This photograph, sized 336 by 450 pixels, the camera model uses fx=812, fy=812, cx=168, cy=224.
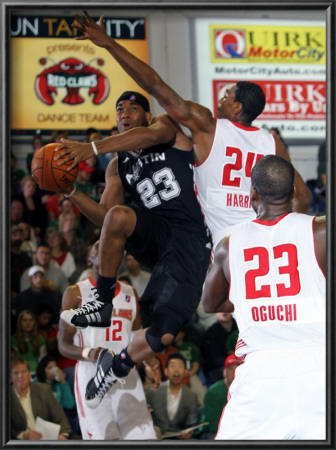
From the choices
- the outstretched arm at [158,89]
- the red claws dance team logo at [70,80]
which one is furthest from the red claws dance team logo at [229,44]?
the outstretched arm at [158,89]

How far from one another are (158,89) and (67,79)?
8149 millimetres

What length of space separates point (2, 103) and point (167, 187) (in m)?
1.64

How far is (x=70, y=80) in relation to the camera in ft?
44.4

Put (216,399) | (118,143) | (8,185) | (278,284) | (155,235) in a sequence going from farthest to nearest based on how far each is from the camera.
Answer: (216,399), (155,235), (118,143), (8,185), (278,284)

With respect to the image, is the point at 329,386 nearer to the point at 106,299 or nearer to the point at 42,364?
the point at 106,299

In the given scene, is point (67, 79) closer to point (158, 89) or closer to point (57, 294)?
point (57, 294)

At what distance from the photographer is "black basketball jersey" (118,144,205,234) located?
19.9 feet

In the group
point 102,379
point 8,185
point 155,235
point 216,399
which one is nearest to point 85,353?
point 102,379

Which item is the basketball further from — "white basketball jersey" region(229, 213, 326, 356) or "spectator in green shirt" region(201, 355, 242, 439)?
"spectator in green shirt" region(201, 355, 242, 439)

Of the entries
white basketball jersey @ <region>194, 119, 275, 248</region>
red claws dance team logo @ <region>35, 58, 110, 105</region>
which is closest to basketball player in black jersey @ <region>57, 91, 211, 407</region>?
white basketball jersey @ <region>194, 119, 275, 248</region>

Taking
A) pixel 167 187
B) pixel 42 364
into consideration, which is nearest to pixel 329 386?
pixel 167 187

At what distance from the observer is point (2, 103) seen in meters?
4.81

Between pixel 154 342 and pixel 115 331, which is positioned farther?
pixel 115 331

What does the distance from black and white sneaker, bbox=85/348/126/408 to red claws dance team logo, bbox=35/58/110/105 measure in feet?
25.3
